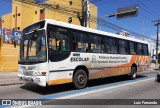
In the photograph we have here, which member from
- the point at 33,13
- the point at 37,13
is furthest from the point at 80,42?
the point at 33,13

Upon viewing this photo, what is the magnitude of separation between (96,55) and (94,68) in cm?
71

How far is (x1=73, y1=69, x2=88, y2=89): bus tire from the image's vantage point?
11.6m

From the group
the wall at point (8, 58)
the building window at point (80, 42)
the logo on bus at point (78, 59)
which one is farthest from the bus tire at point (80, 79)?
the wall at point (8, 58)

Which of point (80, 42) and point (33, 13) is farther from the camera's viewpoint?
point (33, 13)

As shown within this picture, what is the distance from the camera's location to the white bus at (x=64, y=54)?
10195mm

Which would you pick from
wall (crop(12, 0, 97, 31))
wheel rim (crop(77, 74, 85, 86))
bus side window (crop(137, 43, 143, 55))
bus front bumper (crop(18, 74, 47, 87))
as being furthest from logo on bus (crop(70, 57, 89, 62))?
wall (crop(12, 0, 97, 31))

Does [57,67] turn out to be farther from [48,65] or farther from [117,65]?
[117,65]

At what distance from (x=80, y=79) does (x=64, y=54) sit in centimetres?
169

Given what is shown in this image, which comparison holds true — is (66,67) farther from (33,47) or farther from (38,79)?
(33,47)

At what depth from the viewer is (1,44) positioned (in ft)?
72.2

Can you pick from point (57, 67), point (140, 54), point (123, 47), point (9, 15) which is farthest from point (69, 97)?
point (9, 15)

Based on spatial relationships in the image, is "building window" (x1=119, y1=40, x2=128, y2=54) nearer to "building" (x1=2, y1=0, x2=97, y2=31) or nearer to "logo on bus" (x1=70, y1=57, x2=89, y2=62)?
"logo on bus" (x1=70, y1=57, x2=89, y2=62)

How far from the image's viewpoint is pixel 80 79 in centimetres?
1184

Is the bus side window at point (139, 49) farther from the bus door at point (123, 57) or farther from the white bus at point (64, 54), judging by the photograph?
the white bus at point (64, 54)
